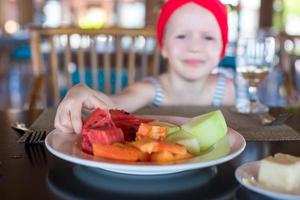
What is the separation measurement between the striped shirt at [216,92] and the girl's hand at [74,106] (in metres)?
0.48

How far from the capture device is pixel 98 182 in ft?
1.84

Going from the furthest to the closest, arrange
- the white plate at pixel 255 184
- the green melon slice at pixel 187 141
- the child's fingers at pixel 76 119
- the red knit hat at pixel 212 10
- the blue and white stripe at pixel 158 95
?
1. the blue and white stripe at pixel 158 95
2. the red knit hat at pixel 212 10
3. the child's fingers at pixel 76 119
4. the green melon slice at pixel 187 141
5. the white plate at pixel 255 184

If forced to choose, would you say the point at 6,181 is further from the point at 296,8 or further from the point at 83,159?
the point at 296,8

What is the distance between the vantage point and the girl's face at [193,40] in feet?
3.62

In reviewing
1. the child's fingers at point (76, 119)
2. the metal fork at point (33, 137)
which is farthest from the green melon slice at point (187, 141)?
the metal fork at point (33, 137)

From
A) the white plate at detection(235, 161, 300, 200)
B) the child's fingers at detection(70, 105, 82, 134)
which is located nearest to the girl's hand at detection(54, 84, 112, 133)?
the child's fingers at detection(70, 105, 82, 134)

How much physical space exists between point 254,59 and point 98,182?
0.66 meters

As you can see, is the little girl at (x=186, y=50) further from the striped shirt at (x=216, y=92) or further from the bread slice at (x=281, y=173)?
the bread slice at (x=281, y=173)

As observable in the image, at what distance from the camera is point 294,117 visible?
1.03m

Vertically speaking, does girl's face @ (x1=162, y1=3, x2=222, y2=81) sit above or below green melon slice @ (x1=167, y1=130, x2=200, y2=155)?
above

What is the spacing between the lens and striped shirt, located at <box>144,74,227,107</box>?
1.25 m

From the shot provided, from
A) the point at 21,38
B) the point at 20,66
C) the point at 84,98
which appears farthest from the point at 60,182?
the point at 20,66

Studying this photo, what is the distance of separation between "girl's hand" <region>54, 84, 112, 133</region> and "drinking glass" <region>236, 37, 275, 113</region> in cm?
44

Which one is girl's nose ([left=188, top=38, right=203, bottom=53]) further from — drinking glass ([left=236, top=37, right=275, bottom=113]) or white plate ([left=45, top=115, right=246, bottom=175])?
white plate ([left=45, top=115, right=246, bottom=175])
